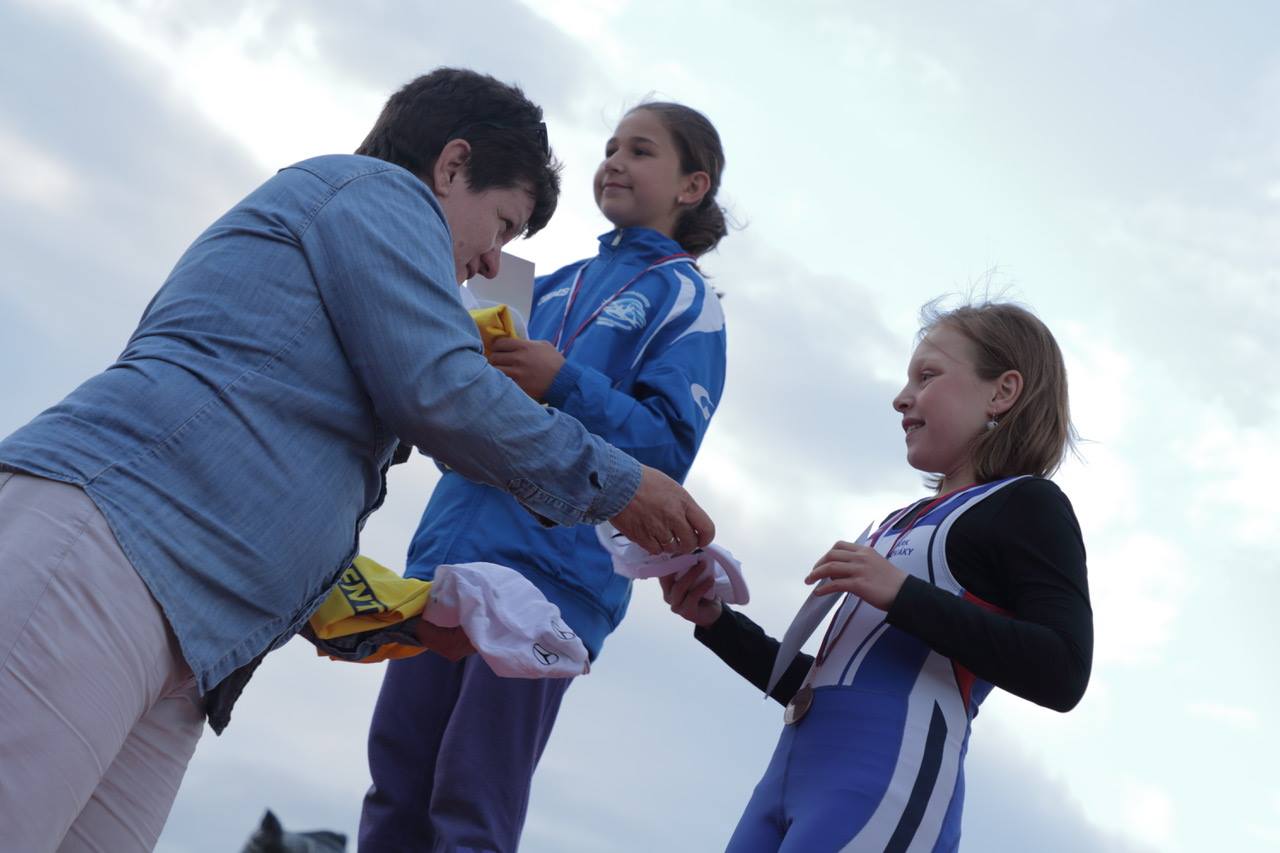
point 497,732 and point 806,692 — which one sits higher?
point 806,692

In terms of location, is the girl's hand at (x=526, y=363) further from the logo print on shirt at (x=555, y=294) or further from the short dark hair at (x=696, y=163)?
the short dark hair at (x=696, y=163)

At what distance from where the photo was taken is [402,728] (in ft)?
10.6

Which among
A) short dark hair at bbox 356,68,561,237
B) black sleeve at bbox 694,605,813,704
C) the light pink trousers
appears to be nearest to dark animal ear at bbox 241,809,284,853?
the light pink trousers

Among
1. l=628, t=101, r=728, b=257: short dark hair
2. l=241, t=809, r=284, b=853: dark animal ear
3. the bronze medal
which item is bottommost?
l=241, t=809, r=284, b=853: dark animal ear

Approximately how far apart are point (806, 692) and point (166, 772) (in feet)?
3.85

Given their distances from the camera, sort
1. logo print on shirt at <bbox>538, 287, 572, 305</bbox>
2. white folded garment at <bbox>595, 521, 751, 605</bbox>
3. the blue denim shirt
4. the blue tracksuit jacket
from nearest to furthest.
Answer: the blue denim shirt → white folded garment at <bbox>595, 521, 751, 605</bbox> → the blue tracksuit jacket → logo print on shirt at <bbox>538, 287, 572, 305</bbox>

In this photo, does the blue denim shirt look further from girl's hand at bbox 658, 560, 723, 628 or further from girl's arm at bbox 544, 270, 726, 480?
girl's arm at bbox 544, 270, 726, 480

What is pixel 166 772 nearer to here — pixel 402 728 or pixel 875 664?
pixel 402 728

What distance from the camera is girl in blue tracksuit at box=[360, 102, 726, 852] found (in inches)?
121

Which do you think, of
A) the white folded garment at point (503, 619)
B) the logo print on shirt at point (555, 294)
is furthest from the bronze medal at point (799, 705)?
the logo print on shirt at point (555, 294)

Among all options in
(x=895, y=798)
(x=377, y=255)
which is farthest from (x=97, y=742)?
(x=895, y=798)

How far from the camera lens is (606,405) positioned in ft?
10.3

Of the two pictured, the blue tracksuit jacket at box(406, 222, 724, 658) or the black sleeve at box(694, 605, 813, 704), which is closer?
the black sleeve at box(694, 605, 813, 704)

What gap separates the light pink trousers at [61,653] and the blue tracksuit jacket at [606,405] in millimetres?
1291
